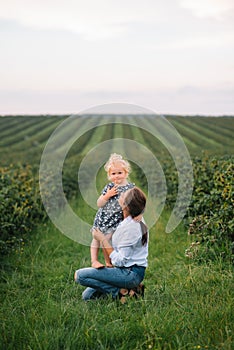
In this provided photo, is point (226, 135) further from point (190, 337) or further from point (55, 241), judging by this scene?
point (190, 337)

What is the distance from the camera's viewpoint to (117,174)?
423 cm

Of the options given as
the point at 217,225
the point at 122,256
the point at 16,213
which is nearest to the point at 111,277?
the point at 122,256

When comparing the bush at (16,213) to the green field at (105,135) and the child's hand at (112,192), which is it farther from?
the green field at (105,135)

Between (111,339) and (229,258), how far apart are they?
239cm

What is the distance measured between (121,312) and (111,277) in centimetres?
34

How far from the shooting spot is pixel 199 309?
3.87 m

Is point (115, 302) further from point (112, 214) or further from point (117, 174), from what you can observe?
point (117, 174)

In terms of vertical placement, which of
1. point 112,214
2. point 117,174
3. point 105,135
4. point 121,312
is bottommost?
point 121,312

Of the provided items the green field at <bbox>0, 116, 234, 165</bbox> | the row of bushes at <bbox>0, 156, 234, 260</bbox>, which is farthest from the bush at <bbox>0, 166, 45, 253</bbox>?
the green field at <bbox>0, 116, 234, 165</bbox>

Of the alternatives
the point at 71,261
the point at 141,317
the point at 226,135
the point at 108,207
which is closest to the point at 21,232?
the point at 71,261

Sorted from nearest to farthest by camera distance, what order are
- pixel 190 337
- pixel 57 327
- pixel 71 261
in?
pixel 190 337
pixel 57 327
pixel 71 261

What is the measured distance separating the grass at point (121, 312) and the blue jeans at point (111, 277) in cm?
15

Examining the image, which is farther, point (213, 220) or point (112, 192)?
point (213, 220)

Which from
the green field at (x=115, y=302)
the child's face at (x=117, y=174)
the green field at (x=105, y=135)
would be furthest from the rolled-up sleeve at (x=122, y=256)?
the green field at (x=105, y=135)
